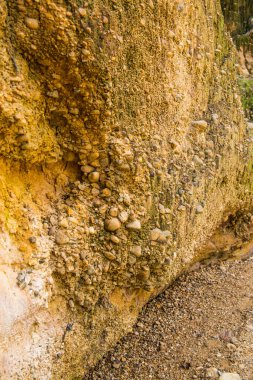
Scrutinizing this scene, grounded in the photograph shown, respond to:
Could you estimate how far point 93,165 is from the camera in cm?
124

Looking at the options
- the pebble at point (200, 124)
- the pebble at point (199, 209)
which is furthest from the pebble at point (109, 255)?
the pebble at point (200, 124)

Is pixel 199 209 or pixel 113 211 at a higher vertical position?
pixel 113 211

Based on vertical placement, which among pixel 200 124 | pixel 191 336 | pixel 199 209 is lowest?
pixel 191 336

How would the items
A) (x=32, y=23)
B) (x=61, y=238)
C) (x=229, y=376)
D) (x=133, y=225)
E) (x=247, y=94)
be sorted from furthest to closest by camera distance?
(x=247, y=94), (x=229, y=376), (x=133, y=225), (x=61, y=238), (x=32, y=23)

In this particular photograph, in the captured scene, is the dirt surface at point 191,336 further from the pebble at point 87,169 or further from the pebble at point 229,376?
the pebble at point 87,169

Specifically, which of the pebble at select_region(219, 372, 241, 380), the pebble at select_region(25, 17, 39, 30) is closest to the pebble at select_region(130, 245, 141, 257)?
A: the pebble at select_region(219, 372, 241, 380)

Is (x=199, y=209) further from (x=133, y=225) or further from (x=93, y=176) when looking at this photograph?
(x=93, y=176)

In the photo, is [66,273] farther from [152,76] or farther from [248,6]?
[248,6]

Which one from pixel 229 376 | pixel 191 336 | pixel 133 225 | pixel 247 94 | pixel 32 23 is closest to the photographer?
pixel 32 23

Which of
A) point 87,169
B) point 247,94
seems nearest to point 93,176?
point 87,169

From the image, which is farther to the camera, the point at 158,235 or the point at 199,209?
the point at 199,209

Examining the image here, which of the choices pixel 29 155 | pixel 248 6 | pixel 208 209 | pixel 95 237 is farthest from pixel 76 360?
pixel 248 6

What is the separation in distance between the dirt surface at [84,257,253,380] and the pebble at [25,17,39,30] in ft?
3.47

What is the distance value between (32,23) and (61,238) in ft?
1.76
